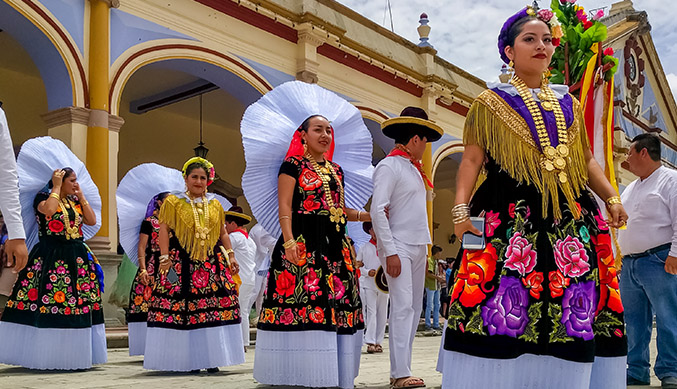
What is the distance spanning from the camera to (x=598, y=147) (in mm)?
4258

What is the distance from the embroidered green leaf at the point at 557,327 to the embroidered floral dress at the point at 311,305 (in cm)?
171

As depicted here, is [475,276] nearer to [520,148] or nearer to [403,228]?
[520,148]

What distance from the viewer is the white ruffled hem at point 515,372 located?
2.90 m

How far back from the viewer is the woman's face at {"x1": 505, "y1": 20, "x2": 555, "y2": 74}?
3.33 metres

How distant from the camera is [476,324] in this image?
2.98 metres

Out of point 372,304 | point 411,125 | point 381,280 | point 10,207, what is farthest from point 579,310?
point 372,304

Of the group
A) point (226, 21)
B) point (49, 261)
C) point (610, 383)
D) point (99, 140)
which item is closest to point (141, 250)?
point (49, 261)

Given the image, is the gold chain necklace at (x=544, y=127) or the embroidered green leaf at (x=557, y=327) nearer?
the embroidered green leaf at (x=557, y=327)

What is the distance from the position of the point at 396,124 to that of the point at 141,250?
3.24 m

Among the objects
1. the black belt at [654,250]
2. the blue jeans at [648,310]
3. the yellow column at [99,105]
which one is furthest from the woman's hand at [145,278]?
the black belt at [654,250]

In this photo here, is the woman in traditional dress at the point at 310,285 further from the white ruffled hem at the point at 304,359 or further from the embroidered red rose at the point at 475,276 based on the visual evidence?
the embroidered red rose at the point at 475,276

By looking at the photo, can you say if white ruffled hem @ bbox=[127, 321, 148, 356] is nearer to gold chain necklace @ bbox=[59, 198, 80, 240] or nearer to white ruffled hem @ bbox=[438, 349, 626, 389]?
gold chain necklace @ bbox=[59, 198, 80, 240]

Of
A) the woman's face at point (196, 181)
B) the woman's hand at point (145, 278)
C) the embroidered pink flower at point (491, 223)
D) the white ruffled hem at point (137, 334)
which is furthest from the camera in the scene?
the white ruffled hem at point (137, 334)

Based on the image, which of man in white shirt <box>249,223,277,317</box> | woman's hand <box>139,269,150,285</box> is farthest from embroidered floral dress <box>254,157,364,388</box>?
man in white shirt <box>249,223,277,317</box>
